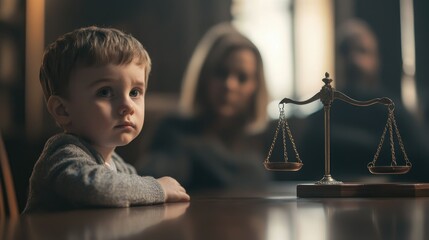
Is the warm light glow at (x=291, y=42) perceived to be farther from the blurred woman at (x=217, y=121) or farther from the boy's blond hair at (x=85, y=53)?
the boy's blond hair at (x=85, y=53)

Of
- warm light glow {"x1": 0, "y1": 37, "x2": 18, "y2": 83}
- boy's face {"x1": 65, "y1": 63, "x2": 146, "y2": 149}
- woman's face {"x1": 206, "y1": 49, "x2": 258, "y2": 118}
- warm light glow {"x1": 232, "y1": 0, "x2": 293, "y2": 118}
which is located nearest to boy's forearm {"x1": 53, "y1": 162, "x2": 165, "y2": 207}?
boy's face {"x1": 65, "y1": 63, "x2": 146, "y2": 149}

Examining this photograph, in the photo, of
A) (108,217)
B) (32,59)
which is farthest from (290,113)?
(108,217)

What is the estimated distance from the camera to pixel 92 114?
1.14 metres

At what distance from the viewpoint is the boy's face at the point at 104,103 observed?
1139mm

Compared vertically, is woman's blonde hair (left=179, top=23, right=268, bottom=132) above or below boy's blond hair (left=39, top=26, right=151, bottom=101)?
above

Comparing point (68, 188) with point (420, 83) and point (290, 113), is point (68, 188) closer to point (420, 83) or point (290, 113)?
point (290, 113)

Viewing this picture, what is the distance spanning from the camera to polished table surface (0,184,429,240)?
2.05ft

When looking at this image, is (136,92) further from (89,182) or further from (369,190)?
(369,190)

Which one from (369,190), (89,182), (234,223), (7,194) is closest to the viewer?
(234,223)

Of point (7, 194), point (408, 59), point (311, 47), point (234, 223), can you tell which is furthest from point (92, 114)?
point (408, 59)

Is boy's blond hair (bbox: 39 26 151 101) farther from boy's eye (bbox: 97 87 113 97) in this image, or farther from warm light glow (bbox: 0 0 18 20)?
warm light glow (bbox: 0 0 18 20)

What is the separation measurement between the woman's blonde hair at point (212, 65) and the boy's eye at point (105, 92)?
2.44 m

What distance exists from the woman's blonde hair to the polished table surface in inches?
102

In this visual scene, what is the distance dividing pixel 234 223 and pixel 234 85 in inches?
113
